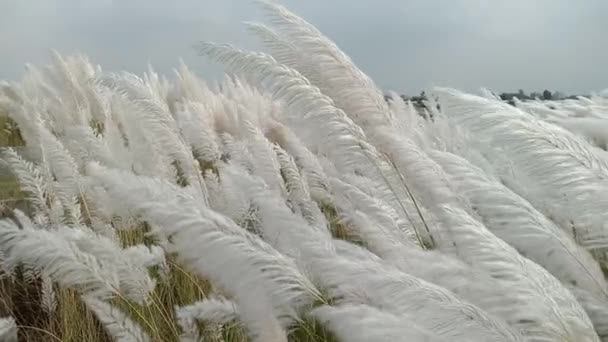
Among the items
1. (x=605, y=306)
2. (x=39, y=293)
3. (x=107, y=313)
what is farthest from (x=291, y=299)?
(x=39, y=293)

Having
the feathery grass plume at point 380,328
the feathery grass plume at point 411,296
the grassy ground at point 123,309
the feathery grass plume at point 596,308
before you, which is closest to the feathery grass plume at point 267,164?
the grassy ground at point 123,309

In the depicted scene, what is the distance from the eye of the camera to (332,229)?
3807 mm

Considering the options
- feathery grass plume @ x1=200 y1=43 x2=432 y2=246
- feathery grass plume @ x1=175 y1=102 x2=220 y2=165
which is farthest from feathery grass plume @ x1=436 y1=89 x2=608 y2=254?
feathery grass plume @ x1=175 y1=102 x2=220 y2=165

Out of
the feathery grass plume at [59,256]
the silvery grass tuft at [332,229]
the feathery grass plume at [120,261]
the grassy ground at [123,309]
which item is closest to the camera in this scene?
the silvery grass tuft at [332,229]

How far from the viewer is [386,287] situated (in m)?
1.39

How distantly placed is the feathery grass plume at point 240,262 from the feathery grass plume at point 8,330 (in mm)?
1064

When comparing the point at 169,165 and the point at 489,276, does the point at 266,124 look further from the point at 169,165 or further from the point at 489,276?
the point at 489,276

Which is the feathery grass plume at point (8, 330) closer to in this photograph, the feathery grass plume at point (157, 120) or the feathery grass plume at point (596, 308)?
the feathery grass plume at point (157, 120)

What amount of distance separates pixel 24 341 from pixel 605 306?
8.30ft

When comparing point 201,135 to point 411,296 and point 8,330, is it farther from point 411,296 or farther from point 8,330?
point 411,296

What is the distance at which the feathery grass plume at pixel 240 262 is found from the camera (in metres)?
1.61

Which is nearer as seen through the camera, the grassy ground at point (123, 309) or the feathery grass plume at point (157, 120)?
the grassy ground at point (123, 309)

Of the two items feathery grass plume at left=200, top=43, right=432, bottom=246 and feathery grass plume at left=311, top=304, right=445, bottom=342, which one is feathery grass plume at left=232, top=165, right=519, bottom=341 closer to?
feathery grass plume at left=311, top=304, right=445, bottom=342

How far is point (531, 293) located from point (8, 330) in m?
1.96
